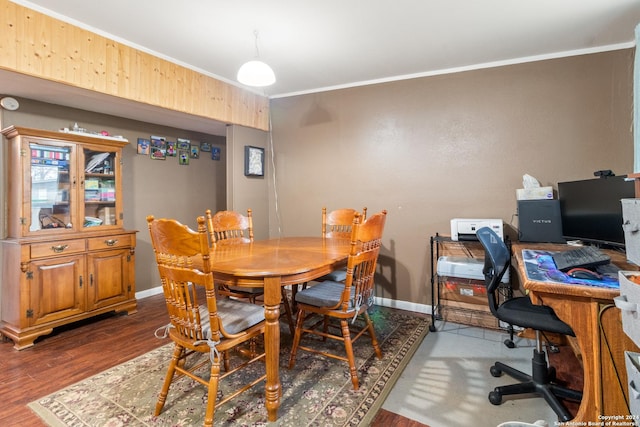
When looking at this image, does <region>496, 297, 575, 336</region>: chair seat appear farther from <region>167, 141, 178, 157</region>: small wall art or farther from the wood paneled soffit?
<region>167, 141, 178, 157</region>: small wall art

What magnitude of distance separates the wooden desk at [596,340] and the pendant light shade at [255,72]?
6.74ft

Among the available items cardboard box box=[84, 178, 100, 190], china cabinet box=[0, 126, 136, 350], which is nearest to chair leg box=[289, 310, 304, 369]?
china cabinet box=[0, 126, 136, 350]

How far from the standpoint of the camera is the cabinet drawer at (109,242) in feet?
9.41

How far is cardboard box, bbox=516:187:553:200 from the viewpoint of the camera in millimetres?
2590

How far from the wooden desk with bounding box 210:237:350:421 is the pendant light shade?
49.6 inches

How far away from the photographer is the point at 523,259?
1.81 m

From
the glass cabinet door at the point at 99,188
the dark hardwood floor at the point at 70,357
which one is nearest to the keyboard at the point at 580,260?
the dark hardwood floor at the point at 70,357

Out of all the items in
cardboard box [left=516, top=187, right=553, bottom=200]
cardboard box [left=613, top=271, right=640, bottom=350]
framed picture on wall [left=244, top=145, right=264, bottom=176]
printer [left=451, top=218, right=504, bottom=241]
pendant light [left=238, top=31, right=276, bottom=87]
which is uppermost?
pendant light [left=238, top=31, right=276, bottom=87]

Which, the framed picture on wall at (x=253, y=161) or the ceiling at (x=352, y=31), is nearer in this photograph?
the ceiling at (x=352, y=31)

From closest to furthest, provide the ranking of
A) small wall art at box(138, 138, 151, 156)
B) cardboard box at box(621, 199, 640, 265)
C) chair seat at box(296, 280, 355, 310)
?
cardboard box at box(621, 199, 640, 265), chair seat at box(296, 280, 355, 310), small wall art at box(138, 138, 151, 156)

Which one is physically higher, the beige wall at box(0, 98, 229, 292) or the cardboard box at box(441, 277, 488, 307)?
the beige wall at box(0, 98, 229, 292)

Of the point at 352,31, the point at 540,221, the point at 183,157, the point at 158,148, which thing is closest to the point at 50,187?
the point at 158,148

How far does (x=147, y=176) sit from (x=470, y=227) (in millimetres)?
3589

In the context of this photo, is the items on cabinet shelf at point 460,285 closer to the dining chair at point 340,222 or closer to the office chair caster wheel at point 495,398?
the dining chair at point 340,222
